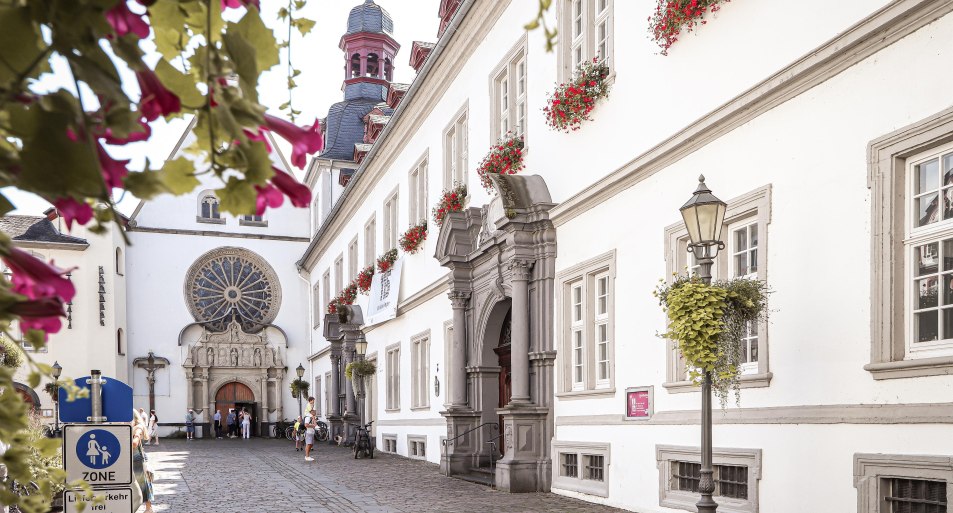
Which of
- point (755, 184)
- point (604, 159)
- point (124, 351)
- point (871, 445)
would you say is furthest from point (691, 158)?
point (124, 351)

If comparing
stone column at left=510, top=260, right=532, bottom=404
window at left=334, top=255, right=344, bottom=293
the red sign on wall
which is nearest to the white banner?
window at left=334, top=255, right=344, bottom=293

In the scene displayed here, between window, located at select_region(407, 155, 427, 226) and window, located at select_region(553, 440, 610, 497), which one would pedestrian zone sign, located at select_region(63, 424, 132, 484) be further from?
window, located at select_region(407, 155, 427, 226)

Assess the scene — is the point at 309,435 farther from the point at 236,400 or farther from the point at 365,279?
the point at 236,400

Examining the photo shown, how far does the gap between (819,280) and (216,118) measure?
7.61m

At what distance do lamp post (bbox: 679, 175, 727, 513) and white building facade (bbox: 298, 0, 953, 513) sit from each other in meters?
Answer: 1.07

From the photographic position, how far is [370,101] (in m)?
46.2

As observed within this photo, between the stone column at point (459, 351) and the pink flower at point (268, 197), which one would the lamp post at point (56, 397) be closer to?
the pink flower at point (268, 197)

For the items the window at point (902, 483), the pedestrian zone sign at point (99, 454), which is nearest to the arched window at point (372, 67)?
the pedestrian zone sign at point (99, 454)

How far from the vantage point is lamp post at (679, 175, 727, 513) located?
748 centimetres

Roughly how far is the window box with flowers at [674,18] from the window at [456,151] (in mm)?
8424

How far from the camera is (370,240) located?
29.9 meters

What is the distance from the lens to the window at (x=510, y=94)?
16125 millimetres

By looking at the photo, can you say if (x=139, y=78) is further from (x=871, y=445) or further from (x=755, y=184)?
(x=755, y=184)

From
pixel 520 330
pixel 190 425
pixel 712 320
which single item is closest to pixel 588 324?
pixel 520 330
